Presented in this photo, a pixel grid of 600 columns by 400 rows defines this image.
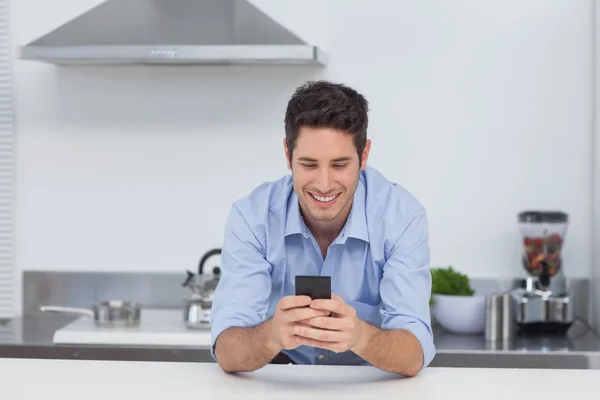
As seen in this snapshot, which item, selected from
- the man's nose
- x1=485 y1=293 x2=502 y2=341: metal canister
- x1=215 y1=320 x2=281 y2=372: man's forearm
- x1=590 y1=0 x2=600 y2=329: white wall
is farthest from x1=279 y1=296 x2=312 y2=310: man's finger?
x1=590 y1=0 x2=600 y2=329: white wall

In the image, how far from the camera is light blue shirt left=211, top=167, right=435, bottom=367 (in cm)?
207

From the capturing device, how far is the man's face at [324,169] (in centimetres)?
193

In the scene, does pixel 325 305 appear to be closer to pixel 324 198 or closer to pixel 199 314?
pixel 324 198

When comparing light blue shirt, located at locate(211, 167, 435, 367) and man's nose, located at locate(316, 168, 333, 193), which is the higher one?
man's nose, located at locate(316, 168, 333, 193)

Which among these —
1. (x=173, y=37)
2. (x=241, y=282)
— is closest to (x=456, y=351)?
(x=241, y=282)

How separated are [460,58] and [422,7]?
0.85 feet

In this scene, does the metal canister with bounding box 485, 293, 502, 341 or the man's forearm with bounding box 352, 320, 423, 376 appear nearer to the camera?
the man's forearm with bounding box 352, 320, 423, 376

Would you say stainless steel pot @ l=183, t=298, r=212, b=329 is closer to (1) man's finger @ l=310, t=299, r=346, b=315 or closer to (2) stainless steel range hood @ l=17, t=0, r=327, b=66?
(2) stainless steel range hood @ l=17, t=0, r=327, b=66

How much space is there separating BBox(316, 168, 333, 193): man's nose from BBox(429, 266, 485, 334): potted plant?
1.53 meters

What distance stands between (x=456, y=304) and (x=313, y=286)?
67.5 inches

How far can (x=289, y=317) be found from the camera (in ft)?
5.73

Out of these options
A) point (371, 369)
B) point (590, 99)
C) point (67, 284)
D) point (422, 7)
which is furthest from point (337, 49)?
point (371, 369)

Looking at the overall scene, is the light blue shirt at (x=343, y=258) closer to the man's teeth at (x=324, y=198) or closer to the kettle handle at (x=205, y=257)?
the man's teeth at (x=324, y=198)

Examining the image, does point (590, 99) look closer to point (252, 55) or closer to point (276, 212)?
point (252, 55)
